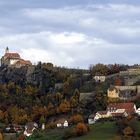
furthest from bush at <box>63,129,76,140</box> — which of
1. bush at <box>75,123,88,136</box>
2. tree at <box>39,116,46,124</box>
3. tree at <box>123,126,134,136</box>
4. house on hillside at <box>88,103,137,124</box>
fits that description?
tree at <box>39,116,46,124</box>

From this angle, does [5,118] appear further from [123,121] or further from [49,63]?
[123,121]

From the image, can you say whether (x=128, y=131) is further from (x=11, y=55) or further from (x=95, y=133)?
(x=11, y=55)

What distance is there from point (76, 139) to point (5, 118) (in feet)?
118

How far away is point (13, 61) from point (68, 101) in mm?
48982

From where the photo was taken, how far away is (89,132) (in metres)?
99.7

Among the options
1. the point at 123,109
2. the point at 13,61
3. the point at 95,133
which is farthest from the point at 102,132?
the point at 13,61

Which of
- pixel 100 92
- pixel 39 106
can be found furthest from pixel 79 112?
pixel 39 106

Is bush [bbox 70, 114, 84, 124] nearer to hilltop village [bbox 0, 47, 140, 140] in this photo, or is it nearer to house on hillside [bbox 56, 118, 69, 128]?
hilltop village [bbox 0, 47, 140, 140]

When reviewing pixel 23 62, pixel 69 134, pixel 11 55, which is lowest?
pixel 69 134

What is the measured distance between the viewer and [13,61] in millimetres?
172750

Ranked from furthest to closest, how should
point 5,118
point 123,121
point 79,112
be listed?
point 5,118, point 79,112, point 123,121

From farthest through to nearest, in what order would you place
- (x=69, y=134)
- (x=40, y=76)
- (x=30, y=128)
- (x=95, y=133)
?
(x=40, y=76) → (x=30, y=128) → (x=69, y=134) → (x=95, y=133)

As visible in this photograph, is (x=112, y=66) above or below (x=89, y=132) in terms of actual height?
above

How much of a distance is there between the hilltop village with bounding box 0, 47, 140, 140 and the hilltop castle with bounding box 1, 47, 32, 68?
69 centimetres
